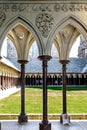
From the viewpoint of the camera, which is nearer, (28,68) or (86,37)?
(86,37)

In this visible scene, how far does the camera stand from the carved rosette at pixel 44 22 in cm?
964

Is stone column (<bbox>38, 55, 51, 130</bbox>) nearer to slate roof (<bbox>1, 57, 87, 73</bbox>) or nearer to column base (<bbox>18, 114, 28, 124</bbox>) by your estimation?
column base (<bbox>18, 114, 28, 124</bbox>)

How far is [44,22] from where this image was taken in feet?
31.7

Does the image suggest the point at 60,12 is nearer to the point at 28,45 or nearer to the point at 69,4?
the point at 69,4

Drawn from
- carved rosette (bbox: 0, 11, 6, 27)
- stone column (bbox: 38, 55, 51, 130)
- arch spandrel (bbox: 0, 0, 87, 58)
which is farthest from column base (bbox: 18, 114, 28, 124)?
carved rosette (bbox: 0, 11, 6, 27)

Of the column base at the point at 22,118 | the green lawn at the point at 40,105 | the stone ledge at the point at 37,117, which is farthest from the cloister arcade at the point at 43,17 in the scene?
the green lawn at the point at 40,105

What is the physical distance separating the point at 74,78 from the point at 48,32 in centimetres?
4285

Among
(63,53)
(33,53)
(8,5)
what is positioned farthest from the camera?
(33,53)

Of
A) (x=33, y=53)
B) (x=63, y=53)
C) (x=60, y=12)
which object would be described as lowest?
(x=63, y=53)

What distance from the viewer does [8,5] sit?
9.58m

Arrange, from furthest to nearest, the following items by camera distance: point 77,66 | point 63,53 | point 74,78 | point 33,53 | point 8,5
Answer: point 33,53, point 77,66, point 74,78, point 63,53, point 8,5

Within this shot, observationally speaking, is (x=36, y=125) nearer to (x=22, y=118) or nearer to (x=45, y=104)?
(x=22, y=118)

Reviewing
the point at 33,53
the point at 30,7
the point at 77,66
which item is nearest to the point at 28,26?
the point at 30,7

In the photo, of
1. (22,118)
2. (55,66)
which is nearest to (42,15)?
(22,118)
